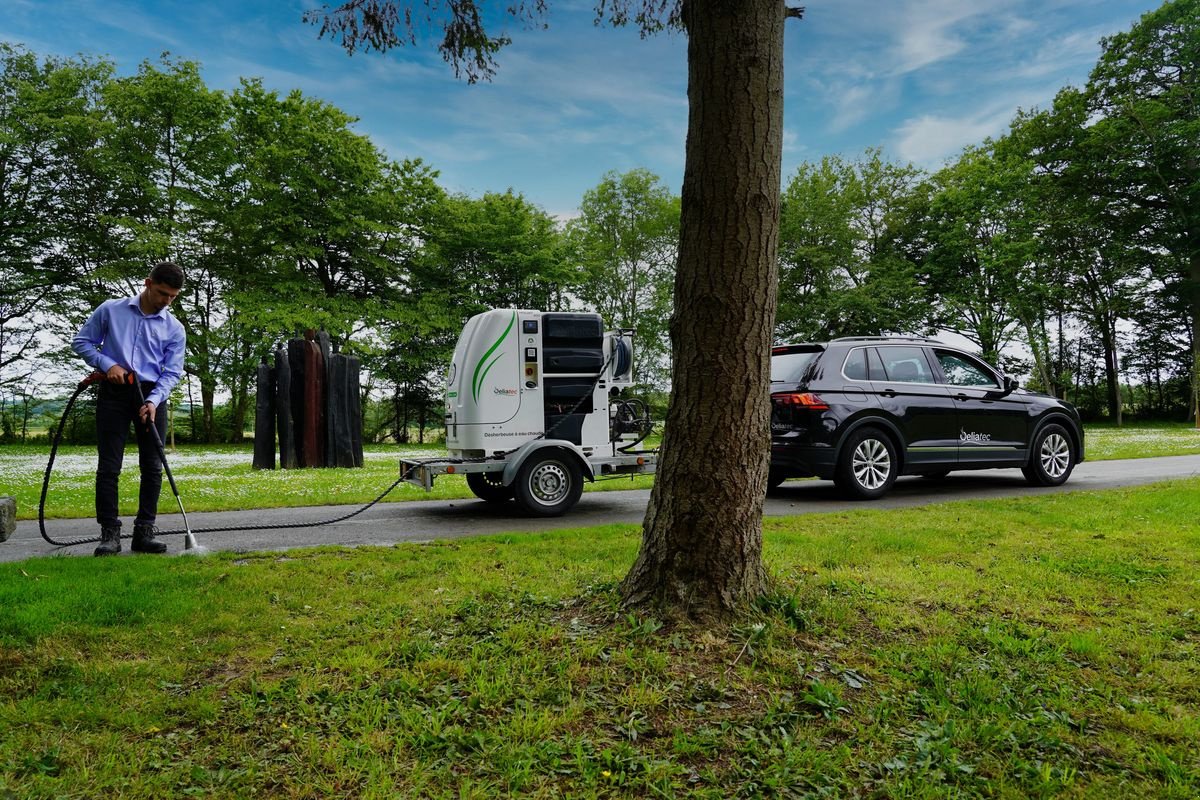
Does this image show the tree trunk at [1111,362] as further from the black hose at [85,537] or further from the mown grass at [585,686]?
the black hose at [85,537]

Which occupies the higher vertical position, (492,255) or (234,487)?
(492,255)

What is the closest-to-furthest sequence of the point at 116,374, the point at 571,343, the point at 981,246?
the point at 116,374 < the point at 571,343 < the point at 981,246

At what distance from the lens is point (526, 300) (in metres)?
33.6

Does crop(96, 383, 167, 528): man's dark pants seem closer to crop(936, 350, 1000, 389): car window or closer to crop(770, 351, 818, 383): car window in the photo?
crop(770, 351, 818, 383): car window

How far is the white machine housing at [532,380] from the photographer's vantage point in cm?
729

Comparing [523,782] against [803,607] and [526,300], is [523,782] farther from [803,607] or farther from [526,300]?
[526,300]

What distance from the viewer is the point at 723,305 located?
3.08 m

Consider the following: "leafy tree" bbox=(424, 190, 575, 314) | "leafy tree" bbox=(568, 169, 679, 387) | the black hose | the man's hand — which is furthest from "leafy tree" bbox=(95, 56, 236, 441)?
the man's hand

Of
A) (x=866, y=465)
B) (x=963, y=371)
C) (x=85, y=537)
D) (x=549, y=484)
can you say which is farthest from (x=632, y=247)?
(x=85, y=537)

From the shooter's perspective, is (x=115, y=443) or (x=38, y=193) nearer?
(x=115, y=443)

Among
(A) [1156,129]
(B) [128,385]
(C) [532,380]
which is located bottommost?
(B) [128,385]

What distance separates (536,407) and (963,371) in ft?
18.8

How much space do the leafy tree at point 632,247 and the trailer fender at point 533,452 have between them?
2997 centimetres

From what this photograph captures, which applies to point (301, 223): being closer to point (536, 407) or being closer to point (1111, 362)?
point (536, 407)
